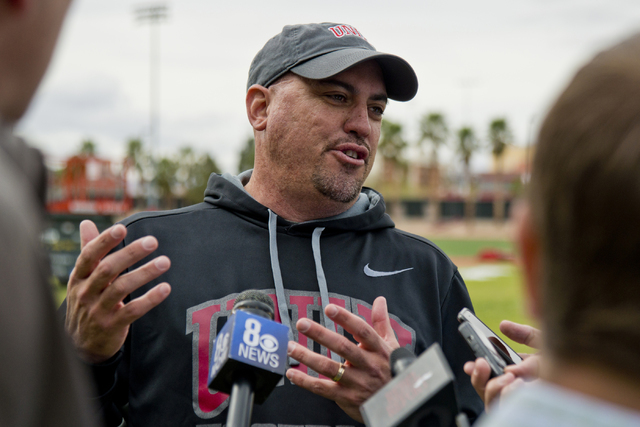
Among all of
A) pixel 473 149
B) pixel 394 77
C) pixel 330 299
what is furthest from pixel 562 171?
pixel 473 149

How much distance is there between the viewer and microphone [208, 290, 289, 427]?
1488 millimetres

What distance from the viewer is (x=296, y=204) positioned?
2.88 m

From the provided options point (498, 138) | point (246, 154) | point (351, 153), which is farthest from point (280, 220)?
point (498, 138)

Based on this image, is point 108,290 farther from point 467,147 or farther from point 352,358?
point 467,147

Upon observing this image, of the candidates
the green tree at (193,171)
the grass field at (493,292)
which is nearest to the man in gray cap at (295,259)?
the grass field at (493,292)

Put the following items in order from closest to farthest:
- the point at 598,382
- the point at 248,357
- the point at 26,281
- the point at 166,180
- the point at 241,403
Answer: the point at 26,281
the point at 598,382
the point at 241,403
the point at 248,357
the point at 166,180

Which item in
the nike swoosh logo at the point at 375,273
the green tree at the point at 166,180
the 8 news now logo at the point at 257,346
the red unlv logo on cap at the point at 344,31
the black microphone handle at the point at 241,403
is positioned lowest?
the green tree at the point at 166,180

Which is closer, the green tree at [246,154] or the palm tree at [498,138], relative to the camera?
the green tree at [246,154]

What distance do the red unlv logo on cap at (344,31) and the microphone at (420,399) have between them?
218 centimetres

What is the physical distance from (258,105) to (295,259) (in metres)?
0.94

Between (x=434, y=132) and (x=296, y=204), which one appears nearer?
(x=296, y=204)

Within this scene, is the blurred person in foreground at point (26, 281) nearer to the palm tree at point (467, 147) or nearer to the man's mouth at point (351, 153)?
the man's mouth at point (351, 153)

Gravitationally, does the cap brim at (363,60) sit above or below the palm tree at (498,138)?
above

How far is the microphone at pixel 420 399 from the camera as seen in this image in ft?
3.79
